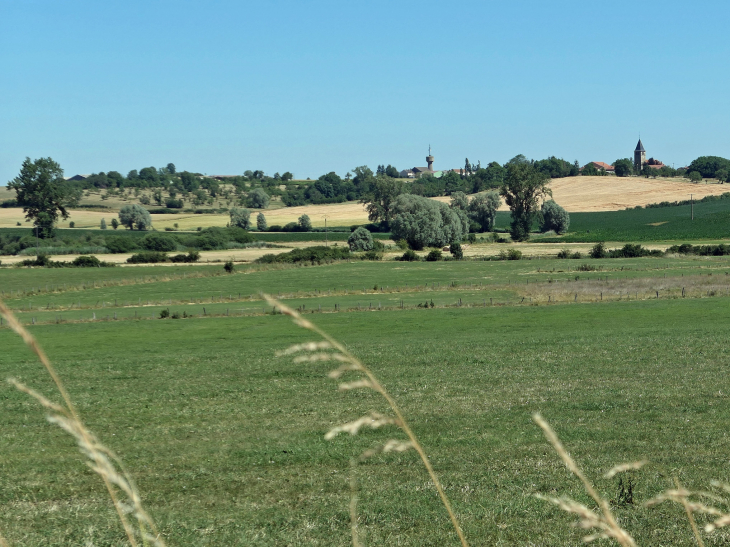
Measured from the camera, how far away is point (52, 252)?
4970 inches

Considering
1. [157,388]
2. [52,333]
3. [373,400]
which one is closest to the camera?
[373,400]

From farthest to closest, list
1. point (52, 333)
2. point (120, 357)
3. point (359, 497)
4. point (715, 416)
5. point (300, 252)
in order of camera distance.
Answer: point (300, 252) < point (52, 333) < point (120, 357) < point (715, 416) < point (359, 497)

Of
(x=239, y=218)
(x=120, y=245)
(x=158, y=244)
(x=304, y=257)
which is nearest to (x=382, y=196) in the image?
(x=239, y=218)

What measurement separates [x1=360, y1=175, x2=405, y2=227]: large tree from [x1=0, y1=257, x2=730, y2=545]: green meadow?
418 feet

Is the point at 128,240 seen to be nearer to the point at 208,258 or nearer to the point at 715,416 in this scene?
the point at 208,258

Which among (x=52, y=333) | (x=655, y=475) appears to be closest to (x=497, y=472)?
(x=655, y=475)

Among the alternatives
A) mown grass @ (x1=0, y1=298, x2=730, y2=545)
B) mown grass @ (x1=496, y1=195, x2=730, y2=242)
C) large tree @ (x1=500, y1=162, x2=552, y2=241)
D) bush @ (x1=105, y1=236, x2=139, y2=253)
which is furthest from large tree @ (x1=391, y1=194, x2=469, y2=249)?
mown grass @ (x1=0, y1=298, x2=730, y2=545)

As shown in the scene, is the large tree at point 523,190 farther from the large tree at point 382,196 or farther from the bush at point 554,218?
the large tree at point 382,196

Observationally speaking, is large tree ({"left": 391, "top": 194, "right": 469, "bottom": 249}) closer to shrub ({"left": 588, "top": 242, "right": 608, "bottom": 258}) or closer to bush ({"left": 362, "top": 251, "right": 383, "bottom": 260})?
bush ({"left": 362, "top": 251, "right": 383, "bottom": 260})

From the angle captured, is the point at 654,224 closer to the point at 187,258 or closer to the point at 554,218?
the point at 554,218

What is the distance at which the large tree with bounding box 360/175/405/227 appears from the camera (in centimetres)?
17850

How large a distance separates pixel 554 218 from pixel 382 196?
4318 centimetres

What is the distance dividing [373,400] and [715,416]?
395 inches

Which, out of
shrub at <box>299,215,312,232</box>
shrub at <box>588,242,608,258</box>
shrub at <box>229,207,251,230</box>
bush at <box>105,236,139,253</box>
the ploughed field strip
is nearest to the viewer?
the ploughed field strip
